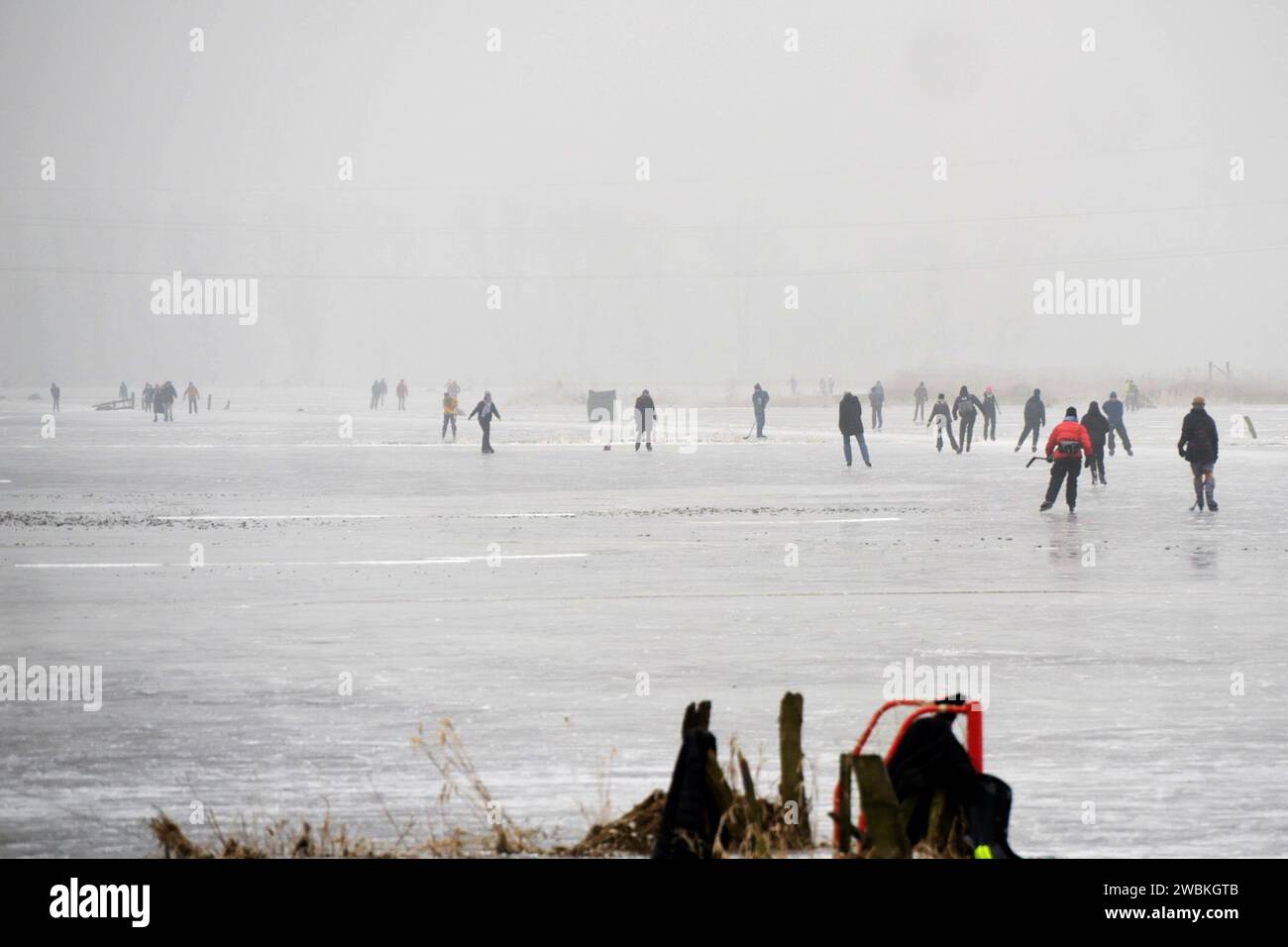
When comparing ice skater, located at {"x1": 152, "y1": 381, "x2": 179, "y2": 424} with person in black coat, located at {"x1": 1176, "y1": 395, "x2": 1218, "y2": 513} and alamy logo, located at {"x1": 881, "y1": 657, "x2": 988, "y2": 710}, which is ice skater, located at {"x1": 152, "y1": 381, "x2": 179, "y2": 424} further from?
alamy logo, located at {"x1": 881, "y1": 657, "x2": 988, "y2": 710}

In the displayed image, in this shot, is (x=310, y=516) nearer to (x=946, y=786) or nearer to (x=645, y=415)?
(x=645, y=415)

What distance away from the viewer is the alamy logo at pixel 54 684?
37.3ft

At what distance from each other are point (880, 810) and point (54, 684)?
7.71m

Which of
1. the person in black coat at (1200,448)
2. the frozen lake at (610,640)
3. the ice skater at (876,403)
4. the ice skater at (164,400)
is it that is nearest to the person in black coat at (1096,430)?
the frozen lake at (610,640)

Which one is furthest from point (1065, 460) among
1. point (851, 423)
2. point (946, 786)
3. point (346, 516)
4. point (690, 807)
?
point (690, 807)

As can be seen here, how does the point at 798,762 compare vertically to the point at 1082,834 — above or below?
above

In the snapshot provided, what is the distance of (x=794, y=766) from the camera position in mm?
6738
